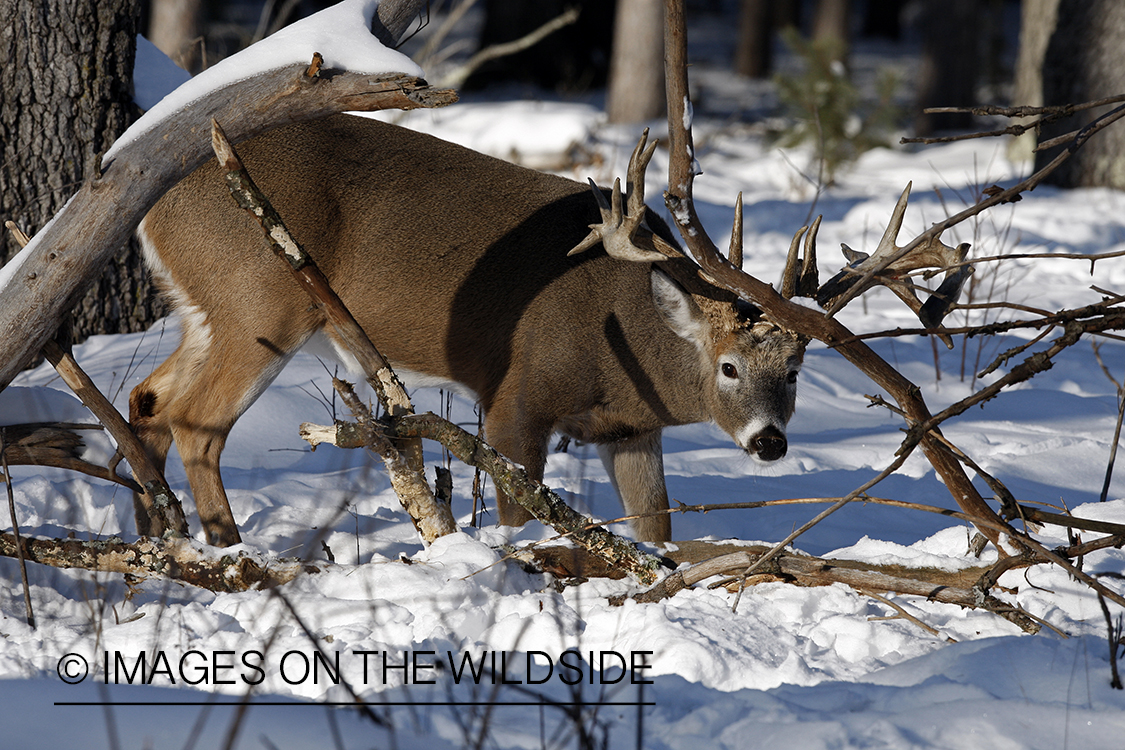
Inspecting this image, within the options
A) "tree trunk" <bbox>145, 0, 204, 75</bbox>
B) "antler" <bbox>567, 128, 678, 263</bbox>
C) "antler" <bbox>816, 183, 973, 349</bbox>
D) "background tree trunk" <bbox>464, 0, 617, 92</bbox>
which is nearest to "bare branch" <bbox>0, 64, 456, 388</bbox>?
"antler" <bbox>567, 128, 678, 263</bbox>

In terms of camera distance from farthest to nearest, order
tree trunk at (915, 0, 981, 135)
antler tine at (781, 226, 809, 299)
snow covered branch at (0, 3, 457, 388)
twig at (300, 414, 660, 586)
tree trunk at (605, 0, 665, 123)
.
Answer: tree trunk at (915, 0, 981, 135) < tree trunk at (605, 0, 665, 123) < antler tine at (781, 226, 809, 299) < twig at (300, 414, 660, 586) < snow covered branch at (0, 3, 457, 388)

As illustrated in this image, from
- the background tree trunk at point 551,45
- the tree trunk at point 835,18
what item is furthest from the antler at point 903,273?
the tree trunk at point 835,18

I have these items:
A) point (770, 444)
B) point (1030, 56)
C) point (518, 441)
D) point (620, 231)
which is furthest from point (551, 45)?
point (620, 231)

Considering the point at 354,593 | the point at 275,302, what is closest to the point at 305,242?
the point at 275,302

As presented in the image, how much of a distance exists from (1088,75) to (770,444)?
7.92 metres

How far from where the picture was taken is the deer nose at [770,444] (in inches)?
161

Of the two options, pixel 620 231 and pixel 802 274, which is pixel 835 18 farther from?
pixel 620 231

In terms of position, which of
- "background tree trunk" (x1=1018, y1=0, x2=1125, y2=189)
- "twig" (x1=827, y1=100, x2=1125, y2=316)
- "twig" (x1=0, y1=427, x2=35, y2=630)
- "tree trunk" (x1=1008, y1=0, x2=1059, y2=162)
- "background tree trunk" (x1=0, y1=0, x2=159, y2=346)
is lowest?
"twig" (x1=0, y1=427, x2=35, y2=630)

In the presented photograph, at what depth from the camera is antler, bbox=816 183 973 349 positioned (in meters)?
3.31

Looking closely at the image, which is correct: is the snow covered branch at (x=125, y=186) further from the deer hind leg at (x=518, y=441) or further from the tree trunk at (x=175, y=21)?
the tree trunk at (x=175, y=21)

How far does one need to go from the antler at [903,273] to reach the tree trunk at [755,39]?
19449 mm

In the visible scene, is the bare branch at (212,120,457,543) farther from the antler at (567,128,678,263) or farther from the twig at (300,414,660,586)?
the antler at (567,128,678,263)

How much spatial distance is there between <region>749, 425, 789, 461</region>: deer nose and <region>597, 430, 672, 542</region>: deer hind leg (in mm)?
570

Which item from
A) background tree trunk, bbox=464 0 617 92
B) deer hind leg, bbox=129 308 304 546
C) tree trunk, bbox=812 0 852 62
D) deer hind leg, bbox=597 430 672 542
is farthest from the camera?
tree trunk, bbox=812 0 852 62
